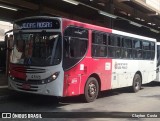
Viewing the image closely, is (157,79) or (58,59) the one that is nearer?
(58,59)

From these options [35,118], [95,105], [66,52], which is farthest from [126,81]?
[35,118]

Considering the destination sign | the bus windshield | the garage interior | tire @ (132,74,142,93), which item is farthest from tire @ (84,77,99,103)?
the garage interior

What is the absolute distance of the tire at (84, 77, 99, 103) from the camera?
11938 mm

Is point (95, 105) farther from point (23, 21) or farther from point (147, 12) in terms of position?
point (147, 12)

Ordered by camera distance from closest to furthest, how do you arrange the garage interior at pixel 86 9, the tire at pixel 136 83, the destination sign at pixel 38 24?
the destination sign at pixel 38 24
the tire at pixel 136 83
the garage interior at pixel 86 9

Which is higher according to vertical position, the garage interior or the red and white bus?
the garage interior

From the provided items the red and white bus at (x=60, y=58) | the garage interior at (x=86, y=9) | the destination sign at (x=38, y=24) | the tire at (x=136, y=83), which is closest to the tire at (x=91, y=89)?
the red and white bus at (x=60, y=58)

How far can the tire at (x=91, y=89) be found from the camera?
11.9 m

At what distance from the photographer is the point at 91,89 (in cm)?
1221

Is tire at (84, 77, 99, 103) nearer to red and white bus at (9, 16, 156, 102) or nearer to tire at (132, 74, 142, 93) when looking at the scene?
red and white bus at (9, 16, 156, 102)

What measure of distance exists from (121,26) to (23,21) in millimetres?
21017

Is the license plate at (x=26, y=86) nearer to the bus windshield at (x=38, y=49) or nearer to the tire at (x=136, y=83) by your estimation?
the bus windshield at (x=38, y=49)

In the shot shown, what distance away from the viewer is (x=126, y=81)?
15.0 metres

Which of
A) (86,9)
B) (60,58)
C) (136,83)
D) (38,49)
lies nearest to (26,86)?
(38,49)
